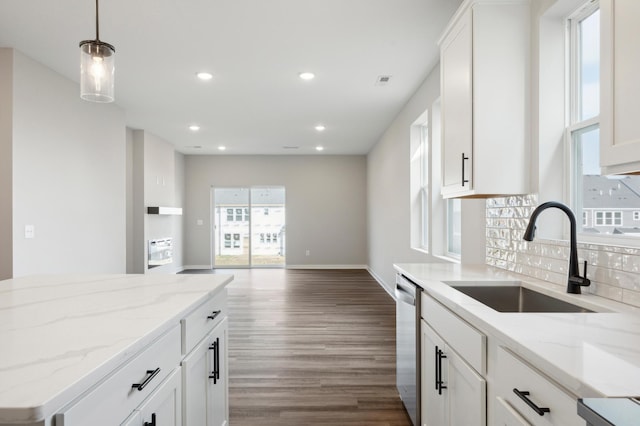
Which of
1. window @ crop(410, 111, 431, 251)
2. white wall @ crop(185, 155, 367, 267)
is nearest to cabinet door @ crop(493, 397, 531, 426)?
window @ crop(410, 111, 431, 251)

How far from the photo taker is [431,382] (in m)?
1.86

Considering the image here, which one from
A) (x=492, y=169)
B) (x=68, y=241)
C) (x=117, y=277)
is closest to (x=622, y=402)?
(x=492, y=169)

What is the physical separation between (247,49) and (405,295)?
247cm

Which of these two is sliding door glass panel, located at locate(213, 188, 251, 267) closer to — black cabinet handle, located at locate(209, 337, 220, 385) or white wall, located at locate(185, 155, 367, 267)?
white wall, located at locate(185, 155, 367, 267)

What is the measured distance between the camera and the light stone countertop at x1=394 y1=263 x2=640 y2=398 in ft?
2.52

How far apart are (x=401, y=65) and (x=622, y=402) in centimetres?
352

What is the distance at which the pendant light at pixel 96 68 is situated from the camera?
1676 millimetres

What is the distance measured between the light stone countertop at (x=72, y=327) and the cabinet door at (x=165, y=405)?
0.18 metres

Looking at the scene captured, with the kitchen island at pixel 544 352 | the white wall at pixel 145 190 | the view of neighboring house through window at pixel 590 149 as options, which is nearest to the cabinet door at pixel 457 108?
the view of neighboring house through window at pixel 590 149

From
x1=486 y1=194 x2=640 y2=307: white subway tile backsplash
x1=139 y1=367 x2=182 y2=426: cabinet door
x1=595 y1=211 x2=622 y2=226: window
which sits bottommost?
x1=139 y1=367 x2=182 y2=426: cabinet door

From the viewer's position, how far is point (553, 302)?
1671 mm

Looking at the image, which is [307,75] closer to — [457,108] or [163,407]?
[457,108]

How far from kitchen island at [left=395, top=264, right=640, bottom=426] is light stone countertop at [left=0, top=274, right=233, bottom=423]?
1.01m

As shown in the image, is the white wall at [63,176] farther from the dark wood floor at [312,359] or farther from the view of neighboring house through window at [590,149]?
the view of neighboring house through window at [590,149]
